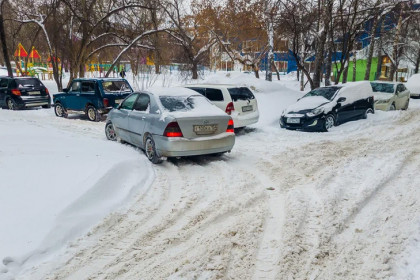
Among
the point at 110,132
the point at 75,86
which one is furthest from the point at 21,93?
the point at 110,132

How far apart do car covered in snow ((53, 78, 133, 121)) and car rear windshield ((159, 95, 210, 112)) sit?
5716 mm

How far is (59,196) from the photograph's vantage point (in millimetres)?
4102

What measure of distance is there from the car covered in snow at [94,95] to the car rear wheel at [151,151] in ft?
19.2

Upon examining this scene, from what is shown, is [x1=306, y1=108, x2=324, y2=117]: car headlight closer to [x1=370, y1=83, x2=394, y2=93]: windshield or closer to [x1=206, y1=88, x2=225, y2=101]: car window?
[x1=206, y1=88, x2=225, y2=101]: car window

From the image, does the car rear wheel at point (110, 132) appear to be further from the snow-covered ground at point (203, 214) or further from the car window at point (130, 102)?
the snow-covered ground at point (203, 214)

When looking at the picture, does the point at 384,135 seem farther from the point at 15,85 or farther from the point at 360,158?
the point at 15,85

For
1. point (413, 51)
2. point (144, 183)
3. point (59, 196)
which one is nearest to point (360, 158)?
point (144, 183)

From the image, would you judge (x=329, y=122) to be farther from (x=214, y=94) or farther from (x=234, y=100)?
(x=214, y=94)

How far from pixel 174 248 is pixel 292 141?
627cm

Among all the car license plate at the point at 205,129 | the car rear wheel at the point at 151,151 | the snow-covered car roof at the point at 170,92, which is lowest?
the car rear wheel at the point at 151,151

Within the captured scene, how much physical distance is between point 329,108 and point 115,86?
7.88 m

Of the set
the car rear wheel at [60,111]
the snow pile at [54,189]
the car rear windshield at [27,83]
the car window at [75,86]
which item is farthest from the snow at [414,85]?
the car rear windshield at [27,83]

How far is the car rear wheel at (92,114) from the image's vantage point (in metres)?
12.0

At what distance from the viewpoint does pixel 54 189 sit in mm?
4258
